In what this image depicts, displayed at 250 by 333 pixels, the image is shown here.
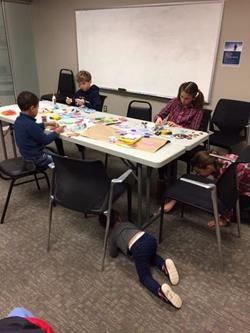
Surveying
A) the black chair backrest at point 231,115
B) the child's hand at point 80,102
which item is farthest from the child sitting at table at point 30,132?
the black chair backrest at point 231,115

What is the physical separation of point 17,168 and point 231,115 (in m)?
2.34

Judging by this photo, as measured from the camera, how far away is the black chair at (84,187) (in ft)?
5.45

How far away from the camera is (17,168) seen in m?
2.26

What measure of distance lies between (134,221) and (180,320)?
94 cm

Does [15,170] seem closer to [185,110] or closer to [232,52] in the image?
[185,110]

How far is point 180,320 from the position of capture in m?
1.51

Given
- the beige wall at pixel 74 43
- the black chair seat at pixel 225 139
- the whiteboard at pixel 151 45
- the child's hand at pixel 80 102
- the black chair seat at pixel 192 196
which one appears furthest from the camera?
the whiteboard at pixel 151 45

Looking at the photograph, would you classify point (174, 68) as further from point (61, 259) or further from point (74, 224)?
point (61, 259)

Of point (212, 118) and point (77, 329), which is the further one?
point (212, 118)

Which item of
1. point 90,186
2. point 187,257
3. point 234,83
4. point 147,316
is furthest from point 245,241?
point 234,83

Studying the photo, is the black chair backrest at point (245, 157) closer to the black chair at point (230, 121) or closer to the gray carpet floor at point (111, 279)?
the gray carpet floor at point (111, 279)

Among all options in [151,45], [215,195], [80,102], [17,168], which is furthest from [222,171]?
[151,45]

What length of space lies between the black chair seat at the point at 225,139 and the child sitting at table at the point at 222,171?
699 millimetres

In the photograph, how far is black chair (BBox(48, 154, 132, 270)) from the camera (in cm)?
166
